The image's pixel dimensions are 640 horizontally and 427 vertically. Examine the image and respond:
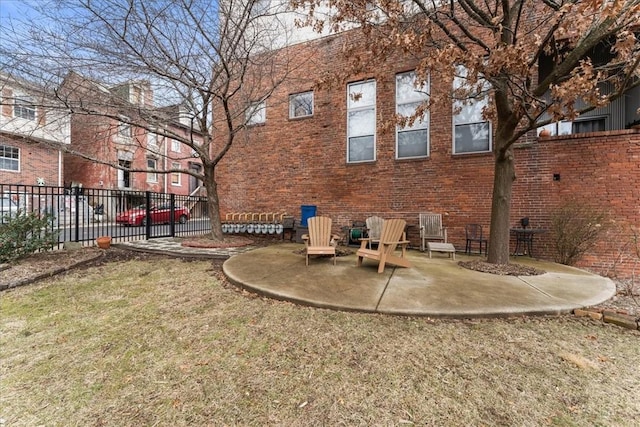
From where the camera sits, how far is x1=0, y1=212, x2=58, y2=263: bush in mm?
5500

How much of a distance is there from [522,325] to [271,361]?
9.13ft

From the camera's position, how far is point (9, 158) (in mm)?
15641

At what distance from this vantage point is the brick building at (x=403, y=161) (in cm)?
616

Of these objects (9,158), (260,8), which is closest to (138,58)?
(260,8)

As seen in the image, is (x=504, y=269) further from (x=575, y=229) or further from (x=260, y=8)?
(x=260, y=8)

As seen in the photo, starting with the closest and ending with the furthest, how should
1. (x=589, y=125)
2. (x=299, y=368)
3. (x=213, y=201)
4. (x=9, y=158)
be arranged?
(x=299, y=368), (x=589, y=125), (x=213, y=201), (x=9, y=158)

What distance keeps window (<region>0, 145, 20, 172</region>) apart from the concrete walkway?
18.3 meters

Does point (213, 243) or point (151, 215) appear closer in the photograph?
point (213, 243)

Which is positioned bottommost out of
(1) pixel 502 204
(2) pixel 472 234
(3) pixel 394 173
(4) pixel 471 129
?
(2) pixel 472 234

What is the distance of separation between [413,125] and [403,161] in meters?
1.03

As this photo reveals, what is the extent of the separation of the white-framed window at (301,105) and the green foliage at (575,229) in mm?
7261

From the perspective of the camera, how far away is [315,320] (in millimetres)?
3273

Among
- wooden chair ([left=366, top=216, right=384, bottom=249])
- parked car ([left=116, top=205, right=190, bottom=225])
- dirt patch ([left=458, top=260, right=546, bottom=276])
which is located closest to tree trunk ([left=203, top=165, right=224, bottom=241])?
parked car ([left=116, top=205, right=190, bottom=225])

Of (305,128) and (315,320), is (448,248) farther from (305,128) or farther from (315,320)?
(305,128)
